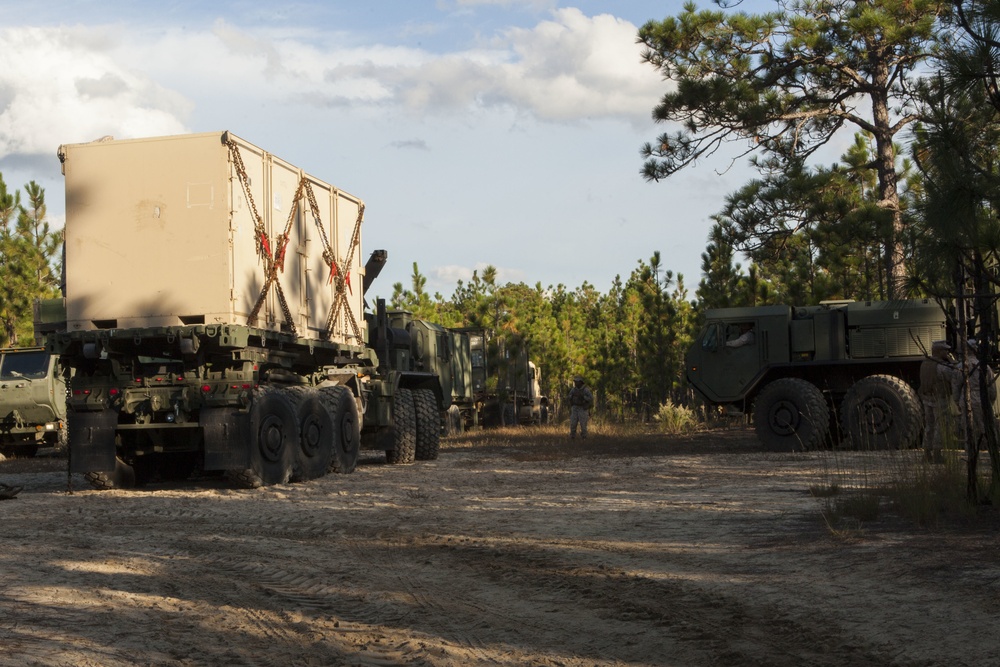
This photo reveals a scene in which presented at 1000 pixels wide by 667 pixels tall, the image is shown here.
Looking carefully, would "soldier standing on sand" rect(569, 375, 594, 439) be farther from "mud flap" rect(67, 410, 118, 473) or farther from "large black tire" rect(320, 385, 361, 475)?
"mud flap" rect(67, 410, 118, 473)

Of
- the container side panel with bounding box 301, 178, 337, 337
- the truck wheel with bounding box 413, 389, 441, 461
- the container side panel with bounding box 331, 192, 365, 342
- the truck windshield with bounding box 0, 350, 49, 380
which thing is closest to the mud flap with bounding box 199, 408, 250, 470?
the container side panel with bounding box 301, 178, 337, 337

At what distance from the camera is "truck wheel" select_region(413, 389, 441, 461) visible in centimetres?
1944

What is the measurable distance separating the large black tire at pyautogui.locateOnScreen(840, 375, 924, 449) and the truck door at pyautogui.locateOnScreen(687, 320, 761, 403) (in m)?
1.91

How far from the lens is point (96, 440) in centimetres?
1397

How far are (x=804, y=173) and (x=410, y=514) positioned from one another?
499 inches

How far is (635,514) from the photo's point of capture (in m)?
10.7

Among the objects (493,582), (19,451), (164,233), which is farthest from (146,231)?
(19,451)

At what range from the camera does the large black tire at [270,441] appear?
1388 centimetres

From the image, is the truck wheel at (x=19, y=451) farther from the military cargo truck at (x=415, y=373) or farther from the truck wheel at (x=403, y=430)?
the truck wheel at (x=403, y=430)

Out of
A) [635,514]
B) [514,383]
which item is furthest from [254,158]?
[514,383]

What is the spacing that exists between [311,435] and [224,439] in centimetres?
189

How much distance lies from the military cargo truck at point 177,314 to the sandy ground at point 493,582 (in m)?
1.32

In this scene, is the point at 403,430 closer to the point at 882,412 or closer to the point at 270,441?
the point at 270,441

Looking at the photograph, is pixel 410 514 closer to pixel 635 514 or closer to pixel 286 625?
pixel 635 514
